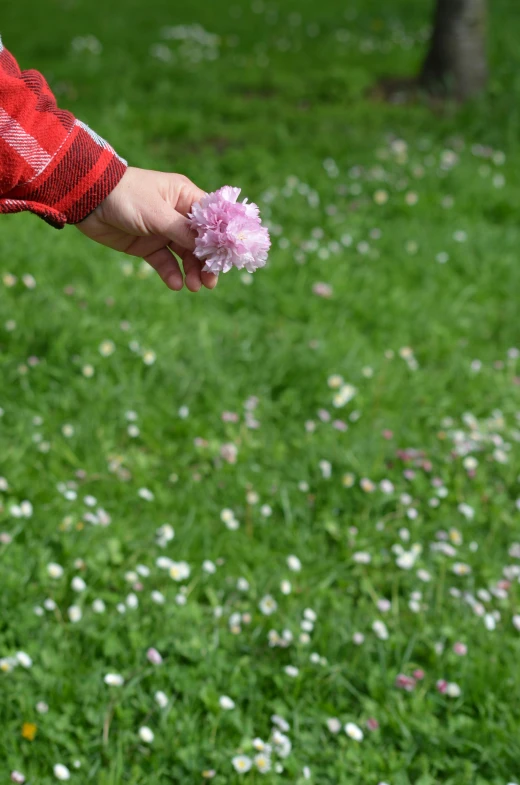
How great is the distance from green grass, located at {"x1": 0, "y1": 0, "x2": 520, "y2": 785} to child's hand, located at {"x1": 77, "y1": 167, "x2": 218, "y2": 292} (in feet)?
3.87

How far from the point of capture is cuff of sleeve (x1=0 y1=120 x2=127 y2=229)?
1571mm

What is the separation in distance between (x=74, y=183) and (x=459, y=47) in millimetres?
6317

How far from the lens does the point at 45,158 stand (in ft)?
5.10

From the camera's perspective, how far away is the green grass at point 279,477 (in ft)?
7.09

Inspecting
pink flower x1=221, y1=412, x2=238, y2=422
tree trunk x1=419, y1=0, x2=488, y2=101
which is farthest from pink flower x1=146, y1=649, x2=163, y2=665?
→ tree trunk x1=419, y1=0, x2=488, y2=101

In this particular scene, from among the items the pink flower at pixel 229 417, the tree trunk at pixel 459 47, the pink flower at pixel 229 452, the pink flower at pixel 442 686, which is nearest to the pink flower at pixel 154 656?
the pink flower at pixel 442 686

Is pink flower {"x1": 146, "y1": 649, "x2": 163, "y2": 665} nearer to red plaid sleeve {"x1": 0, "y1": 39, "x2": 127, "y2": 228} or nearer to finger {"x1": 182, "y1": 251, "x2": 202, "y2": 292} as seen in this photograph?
finger {"x1": 182, "y1": 251, "x2": 202, "y2": 292}

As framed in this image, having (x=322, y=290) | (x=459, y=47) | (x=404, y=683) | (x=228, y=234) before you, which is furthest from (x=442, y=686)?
(x=459, y=47)

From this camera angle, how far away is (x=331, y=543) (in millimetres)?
2891

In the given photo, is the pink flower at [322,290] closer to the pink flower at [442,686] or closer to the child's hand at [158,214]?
the pink flower at [442,686]

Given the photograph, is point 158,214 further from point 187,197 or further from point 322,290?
point 322,290

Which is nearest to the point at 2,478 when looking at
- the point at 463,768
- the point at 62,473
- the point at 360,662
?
the point at 62,473

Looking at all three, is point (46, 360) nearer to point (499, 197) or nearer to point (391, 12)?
point (499, 197)

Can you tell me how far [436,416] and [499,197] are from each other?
2455 millimetres
